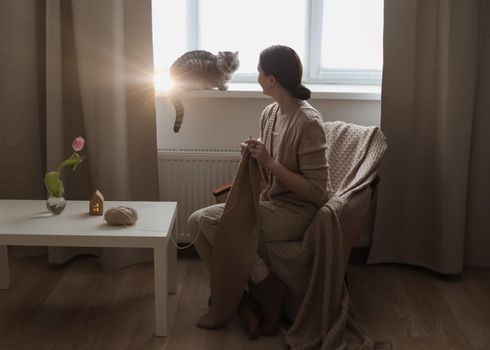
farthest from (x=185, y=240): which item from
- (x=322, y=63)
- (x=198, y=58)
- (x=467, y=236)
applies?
(x=467, y=236)

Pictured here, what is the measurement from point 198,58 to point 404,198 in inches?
45.4

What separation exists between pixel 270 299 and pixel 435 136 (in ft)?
3.64

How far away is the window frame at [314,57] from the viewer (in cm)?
332

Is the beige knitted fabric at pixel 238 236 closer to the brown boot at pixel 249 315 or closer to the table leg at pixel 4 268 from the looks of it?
the brown boot at pixel 249 315

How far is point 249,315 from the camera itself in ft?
8.68

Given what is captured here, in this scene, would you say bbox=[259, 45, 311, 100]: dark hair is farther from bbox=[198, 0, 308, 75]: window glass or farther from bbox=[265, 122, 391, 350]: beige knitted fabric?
bbox=[198, 0, 308, 75]: window glass

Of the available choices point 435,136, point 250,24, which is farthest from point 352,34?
point 435,136

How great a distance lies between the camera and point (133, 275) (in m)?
3.16

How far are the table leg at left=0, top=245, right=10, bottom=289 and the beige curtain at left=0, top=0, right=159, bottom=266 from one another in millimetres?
256

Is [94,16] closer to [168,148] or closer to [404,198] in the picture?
[168,148]

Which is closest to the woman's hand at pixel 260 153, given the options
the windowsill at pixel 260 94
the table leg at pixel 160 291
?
the table leg at pixel 160 291

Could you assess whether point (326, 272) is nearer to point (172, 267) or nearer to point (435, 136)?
point (172, 267)

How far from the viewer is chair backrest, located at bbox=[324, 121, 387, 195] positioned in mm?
2719

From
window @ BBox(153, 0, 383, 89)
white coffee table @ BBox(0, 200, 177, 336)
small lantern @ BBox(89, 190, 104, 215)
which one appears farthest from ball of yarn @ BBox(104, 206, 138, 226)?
window @ BBox(153, 0, 383, 89)
